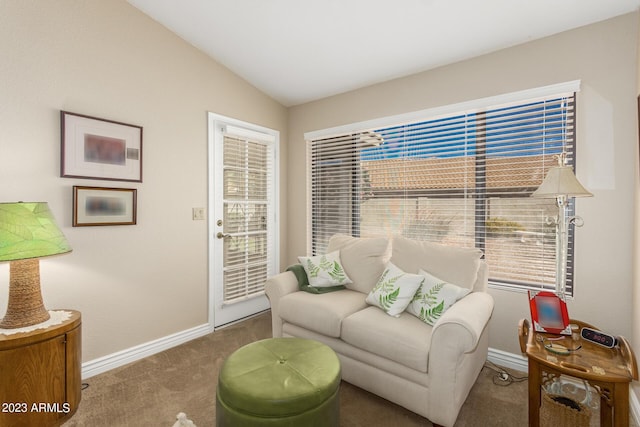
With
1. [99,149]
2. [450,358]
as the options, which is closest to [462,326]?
[450,358]

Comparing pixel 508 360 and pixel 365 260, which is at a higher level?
pixel 365 260

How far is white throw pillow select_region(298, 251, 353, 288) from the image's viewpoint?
2.68m

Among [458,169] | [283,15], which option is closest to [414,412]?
[458,169]

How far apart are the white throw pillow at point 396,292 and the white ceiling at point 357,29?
1.85 m

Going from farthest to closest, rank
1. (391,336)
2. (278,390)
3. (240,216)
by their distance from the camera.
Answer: (240,216) < (391,336) < (278,390)

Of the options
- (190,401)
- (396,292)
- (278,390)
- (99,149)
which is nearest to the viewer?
(278,390)

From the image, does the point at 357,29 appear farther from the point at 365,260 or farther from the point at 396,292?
the point at 396,292

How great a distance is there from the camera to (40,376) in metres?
1.67

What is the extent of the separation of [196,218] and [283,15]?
192cm

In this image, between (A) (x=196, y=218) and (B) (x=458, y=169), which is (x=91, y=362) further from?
(B) (x=458, y=169)

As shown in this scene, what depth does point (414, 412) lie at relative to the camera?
5.98 ft

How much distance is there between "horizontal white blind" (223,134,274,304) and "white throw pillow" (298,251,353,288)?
0.92 metres

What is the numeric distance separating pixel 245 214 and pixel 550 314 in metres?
2.77

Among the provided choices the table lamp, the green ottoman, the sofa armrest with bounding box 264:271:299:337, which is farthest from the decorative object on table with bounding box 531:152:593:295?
the table lamp
